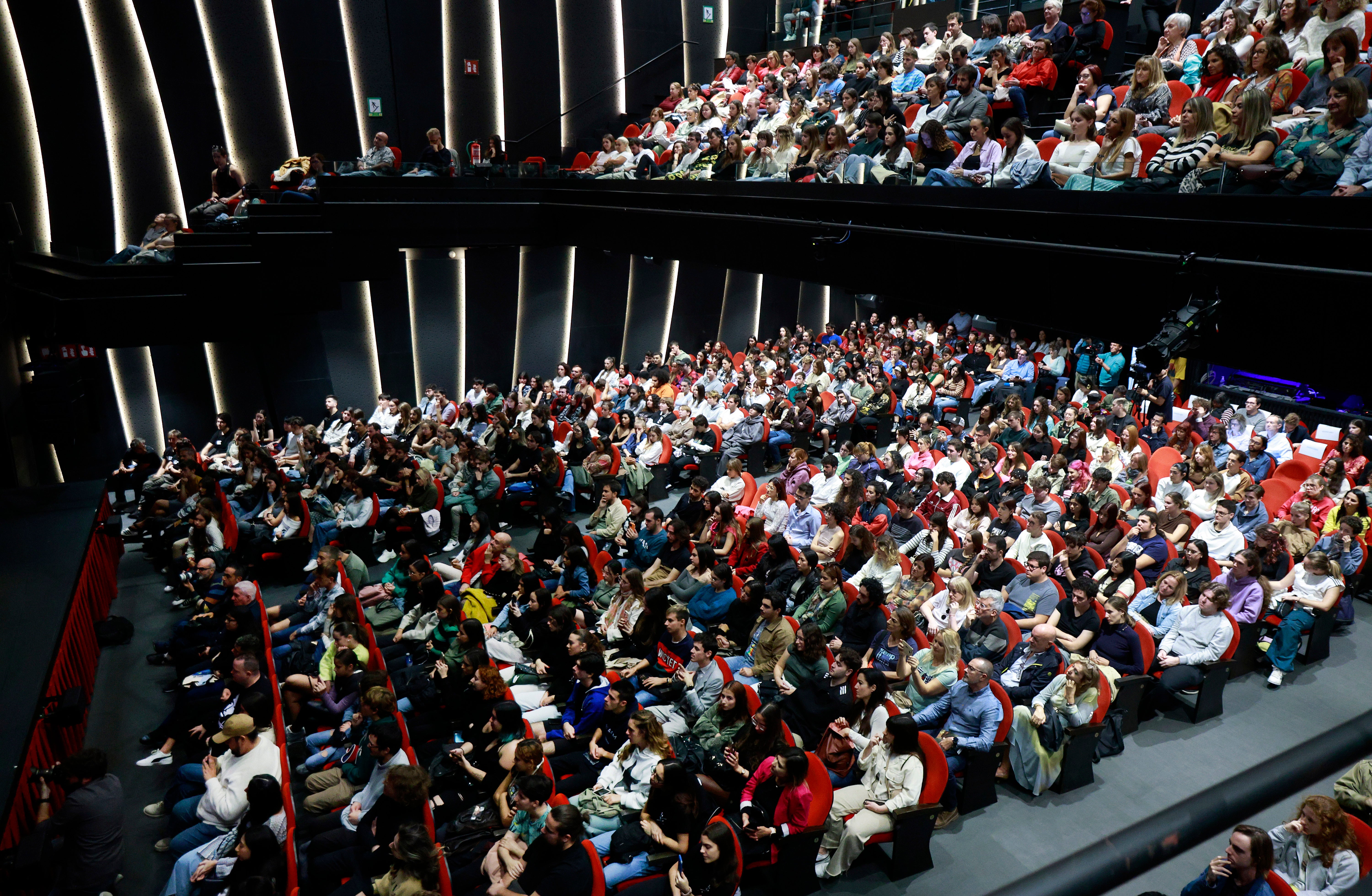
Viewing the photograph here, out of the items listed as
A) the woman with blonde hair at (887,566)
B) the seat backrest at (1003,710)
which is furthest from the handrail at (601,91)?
the seat backrest at (1003,710)

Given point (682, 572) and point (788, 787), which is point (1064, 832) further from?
point (682, 572)

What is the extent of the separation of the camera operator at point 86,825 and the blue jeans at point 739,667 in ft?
10.3

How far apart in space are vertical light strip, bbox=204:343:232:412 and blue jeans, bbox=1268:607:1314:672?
12.3 m

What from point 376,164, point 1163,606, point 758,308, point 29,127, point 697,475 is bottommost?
point 758,308

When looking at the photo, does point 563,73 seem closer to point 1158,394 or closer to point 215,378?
point 215,378

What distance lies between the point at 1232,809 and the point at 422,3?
1489 centimetres

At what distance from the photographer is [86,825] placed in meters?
3.94

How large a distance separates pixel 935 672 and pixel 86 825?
427cm

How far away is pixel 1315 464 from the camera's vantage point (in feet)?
24.6

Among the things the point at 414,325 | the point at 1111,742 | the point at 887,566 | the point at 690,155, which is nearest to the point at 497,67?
the point at 414,325

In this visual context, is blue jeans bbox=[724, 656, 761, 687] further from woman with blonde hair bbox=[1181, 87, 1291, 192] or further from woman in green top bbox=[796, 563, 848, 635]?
woman with blonde hair bbox=[1181, 87, 1291, 192]

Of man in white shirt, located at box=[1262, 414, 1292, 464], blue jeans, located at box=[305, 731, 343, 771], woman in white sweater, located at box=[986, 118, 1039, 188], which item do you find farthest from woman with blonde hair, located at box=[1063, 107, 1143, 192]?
blue jeans, located at box=[305, 731, 343, 771]

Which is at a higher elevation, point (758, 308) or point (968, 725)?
point (968, 725)

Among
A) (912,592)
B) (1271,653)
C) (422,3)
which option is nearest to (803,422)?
(912,592)
